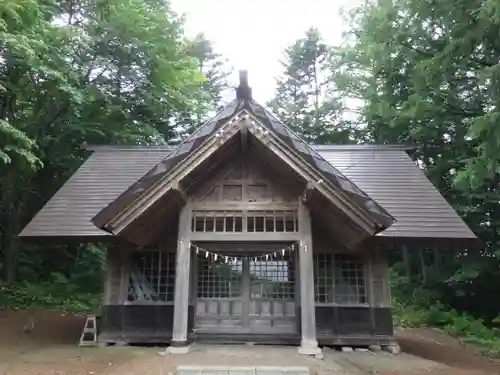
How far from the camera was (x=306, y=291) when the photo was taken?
27.5 feet

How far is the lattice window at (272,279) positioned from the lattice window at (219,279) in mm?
347

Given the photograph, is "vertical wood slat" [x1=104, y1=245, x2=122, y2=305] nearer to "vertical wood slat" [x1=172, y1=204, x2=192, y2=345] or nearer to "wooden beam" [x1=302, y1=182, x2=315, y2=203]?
"vertical wood slat" [x1=172, y1=204, x2=192, y2=345]

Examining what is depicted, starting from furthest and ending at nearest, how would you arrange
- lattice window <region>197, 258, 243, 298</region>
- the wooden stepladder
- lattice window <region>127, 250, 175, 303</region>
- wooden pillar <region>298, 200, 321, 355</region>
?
lattice window <region>197, 258, 243, 298</region> → lattice window <region>127, 250, 175, 303</region> → the wooden stepladder → wooden pillar <region>298, 200, 321, 355</region>

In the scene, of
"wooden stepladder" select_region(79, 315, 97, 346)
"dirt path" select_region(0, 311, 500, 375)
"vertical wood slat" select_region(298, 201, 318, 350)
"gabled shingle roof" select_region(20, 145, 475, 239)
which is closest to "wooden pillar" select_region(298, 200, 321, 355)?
"vertical wood slat" select_region(298, 201, 318, 350)

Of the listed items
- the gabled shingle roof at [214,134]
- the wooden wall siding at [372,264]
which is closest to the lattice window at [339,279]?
the wooden wall siding at [372,264]

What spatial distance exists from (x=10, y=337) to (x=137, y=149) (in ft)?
20.2

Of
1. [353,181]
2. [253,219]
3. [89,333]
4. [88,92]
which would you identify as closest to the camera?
[253,219]

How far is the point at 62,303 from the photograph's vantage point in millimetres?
15344

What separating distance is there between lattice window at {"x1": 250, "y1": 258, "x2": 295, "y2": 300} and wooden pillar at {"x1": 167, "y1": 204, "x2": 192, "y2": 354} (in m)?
2.25

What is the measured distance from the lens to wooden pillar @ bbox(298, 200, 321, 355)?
322 inches

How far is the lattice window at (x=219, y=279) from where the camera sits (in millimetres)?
10367

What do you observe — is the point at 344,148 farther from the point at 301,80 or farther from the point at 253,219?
the point at 301,80

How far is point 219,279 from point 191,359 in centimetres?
279

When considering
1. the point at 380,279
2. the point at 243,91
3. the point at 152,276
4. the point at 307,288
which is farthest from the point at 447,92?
the point at 152,276
